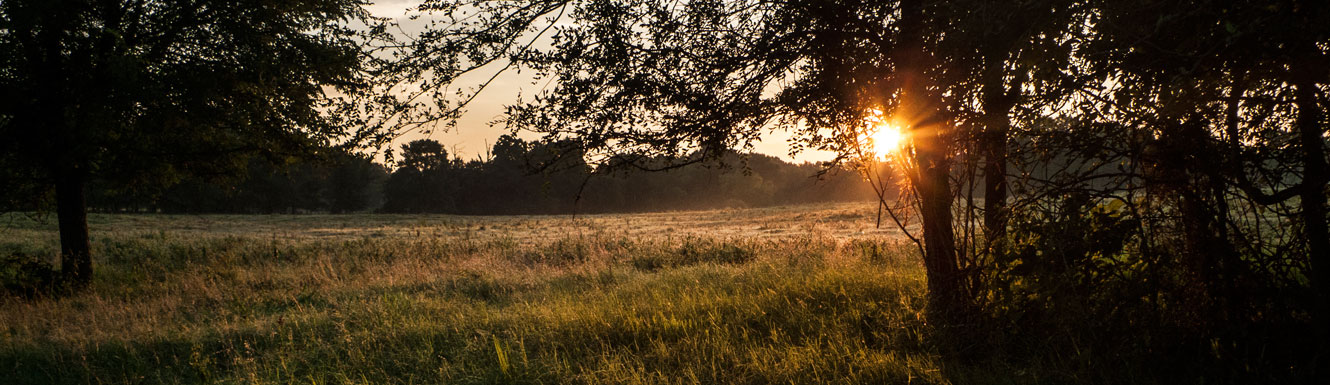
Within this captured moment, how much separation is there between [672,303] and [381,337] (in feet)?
10.5

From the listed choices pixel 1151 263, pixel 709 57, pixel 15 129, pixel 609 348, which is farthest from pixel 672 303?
pixel 15 129

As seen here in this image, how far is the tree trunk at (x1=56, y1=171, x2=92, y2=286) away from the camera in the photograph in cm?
1051

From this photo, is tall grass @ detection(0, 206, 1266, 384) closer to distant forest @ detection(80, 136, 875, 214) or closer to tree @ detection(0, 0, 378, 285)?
tree @ detection(0, 0, 378, 285)

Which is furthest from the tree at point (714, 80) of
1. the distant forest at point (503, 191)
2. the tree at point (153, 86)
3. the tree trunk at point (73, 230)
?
the distant forest at point (503, 191)

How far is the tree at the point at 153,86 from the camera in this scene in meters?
8.73

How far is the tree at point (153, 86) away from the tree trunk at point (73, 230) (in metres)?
0.02

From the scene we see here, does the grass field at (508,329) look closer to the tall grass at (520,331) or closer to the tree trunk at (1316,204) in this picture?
the tall grass at (520,331)

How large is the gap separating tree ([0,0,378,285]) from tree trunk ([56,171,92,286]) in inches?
0.8

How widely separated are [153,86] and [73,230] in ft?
16.2

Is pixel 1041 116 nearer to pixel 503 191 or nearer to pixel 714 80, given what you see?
pixel 714 80

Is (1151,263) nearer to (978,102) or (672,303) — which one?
(978,102)

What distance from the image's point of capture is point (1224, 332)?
12.4 ft

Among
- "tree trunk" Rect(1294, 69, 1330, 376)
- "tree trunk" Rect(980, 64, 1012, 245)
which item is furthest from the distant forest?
"tree trunk" Rect(1294, 69, 1330, 376)

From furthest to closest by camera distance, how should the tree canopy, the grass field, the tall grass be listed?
the grass field, the tall grass, the tree canopy
